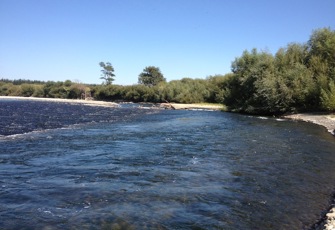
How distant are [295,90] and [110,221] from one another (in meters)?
47.2

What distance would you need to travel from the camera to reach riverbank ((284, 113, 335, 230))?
896 centimetres

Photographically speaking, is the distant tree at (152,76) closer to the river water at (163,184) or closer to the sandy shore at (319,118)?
the sandy shore at (319,118)

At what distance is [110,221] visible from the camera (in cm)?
938

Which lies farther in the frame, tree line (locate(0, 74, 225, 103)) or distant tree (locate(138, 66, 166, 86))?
distant tree (locate(138, 66, 166, 86))

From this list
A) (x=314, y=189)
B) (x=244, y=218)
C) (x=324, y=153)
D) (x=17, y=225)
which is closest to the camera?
(x=17, y=225)

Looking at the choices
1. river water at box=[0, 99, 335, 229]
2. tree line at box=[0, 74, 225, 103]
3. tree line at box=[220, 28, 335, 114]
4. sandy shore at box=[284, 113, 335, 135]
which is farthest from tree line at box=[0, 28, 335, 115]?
river water at box=[0, 99, 335, 229]

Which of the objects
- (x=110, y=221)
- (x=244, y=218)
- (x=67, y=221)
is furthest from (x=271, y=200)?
(x=67, y=221)

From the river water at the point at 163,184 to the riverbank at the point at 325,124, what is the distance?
365 millimetres

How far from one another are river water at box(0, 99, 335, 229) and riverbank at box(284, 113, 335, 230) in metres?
0.37

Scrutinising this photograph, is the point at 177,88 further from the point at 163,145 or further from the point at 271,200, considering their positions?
the point at 271,200

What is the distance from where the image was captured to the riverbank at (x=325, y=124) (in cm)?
896

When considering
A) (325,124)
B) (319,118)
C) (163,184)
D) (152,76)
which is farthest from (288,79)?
(152,76)

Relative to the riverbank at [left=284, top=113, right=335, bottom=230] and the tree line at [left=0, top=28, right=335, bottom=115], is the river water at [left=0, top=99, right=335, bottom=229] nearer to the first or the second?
the riverbank at [left=284, top=113, right=335, bottom=230]

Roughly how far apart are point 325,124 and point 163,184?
29674 mm
